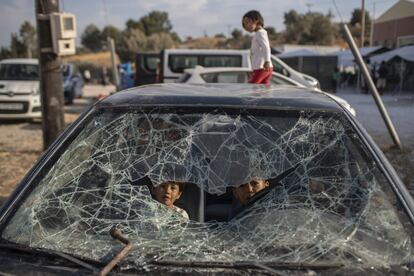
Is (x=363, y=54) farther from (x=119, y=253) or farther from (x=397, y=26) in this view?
(x=119, y=253)

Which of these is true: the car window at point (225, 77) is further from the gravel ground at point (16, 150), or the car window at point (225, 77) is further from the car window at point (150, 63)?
the car window at point (150, 63)

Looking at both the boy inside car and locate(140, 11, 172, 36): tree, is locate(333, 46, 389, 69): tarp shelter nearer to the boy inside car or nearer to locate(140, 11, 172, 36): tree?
the boy inside car

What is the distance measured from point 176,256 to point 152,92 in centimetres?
109

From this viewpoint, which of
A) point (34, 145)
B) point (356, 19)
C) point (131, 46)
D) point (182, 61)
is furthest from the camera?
point (356, 19)

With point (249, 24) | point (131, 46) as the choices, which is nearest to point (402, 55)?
point (249, 24)

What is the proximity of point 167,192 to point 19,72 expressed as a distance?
12720 millimetres

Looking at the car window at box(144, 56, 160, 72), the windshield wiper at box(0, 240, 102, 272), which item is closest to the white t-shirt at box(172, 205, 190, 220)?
the windshield wiper at box(0, 240, 102, 272)

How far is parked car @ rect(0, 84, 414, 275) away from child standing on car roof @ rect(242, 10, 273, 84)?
3.61m

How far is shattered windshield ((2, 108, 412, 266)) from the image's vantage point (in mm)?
1953

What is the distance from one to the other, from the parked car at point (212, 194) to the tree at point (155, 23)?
69.1 meters

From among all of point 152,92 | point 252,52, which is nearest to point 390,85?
point 252,52

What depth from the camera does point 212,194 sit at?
A: 8.36 ft

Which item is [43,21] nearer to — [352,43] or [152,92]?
[352,43]

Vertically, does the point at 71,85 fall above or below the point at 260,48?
below
